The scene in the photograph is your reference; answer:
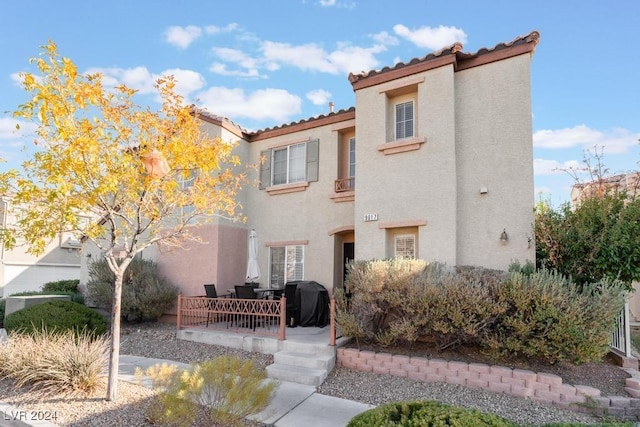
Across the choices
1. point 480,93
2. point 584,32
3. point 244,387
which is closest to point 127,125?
point 244,387

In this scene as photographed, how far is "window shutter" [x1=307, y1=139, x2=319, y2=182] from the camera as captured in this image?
13.2 m

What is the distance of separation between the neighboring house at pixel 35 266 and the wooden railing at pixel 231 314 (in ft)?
52.1

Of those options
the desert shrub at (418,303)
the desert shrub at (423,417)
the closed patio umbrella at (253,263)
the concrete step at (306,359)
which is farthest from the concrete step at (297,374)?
the closed patio umbrella at (253,263)

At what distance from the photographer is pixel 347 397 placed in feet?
23.2

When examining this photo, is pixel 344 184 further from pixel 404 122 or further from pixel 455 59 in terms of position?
pixel 455 59

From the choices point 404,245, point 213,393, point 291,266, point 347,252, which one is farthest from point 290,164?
point 213,393

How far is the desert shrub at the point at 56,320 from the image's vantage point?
1022cm

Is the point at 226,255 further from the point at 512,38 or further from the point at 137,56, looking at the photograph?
the point at 512,38

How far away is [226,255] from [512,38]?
10.8 m

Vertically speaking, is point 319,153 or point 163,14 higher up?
point 163,14

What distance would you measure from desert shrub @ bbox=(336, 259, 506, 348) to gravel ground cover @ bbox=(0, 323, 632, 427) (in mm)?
950

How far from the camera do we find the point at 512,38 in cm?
955

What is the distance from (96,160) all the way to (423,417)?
5.99 metres

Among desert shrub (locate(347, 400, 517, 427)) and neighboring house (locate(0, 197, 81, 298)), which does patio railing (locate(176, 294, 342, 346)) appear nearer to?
desert shrub (locate(347, 400, 517, 427))
